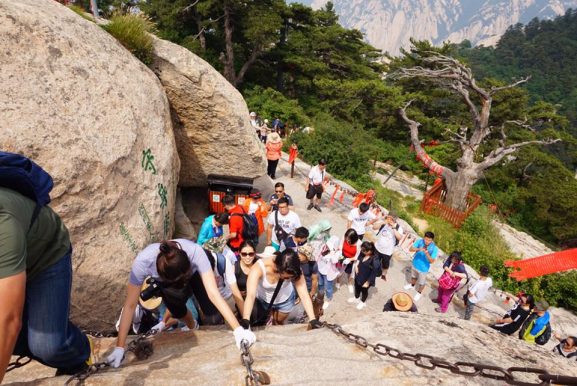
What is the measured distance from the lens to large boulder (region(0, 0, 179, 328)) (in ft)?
12.6

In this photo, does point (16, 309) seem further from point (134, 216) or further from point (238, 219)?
point (238, 219)

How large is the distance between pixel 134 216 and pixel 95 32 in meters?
2.93

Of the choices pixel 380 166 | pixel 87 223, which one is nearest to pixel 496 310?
pixel 87 223

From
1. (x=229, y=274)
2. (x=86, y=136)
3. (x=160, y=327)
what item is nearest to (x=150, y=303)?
(x=160, y=327)

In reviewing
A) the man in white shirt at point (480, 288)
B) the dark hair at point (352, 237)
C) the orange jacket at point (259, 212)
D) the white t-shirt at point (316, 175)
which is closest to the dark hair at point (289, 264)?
the dark hair at point (352, 237)

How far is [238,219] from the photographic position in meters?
5.79

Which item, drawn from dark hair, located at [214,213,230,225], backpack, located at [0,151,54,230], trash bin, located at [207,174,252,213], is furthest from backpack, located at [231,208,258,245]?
backpack, located at [0,151,54,230]

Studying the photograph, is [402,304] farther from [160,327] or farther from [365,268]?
[160,327]

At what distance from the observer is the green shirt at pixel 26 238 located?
1.58 meters

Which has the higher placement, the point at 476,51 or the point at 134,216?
the point at 476,51

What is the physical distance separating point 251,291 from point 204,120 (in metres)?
4.83

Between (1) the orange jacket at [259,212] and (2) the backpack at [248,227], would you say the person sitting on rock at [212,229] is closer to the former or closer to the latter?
(2) the backpack at [248,227]

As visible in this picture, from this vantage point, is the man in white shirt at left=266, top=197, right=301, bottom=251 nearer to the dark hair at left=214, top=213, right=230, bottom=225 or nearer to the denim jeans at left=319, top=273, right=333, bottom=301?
the denim jeans at left=319, top=273, right=333, bottom=301

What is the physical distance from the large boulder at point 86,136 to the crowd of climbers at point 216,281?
2.18 feet
